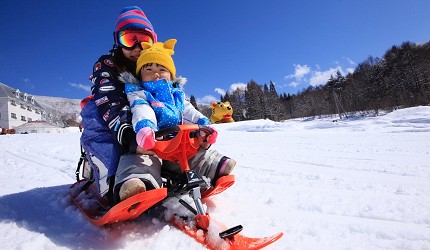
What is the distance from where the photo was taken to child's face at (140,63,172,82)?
2383mm

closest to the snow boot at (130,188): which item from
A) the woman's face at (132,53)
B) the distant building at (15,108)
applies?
the woman's face at (132,53)

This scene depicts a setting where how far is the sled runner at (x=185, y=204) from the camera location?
1462 millimetres

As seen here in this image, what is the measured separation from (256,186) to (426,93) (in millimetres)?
31776

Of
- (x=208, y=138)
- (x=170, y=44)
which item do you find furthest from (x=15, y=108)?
(x=208, y=138)

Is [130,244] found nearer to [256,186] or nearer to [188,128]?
[188,128]

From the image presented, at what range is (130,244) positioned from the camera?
4.97 feet

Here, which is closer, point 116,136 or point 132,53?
point 116,136

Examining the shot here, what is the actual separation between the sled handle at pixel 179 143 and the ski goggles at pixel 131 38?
1.48 m

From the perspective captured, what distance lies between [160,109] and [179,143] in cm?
53

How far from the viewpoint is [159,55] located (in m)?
2.39

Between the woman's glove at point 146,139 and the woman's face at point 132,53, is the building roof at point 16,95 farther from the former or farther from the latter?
the woman's glove at point 146,139

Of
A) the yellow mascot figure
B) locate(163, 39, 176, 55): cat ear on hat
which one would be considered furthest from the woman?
the yellow mascot figure

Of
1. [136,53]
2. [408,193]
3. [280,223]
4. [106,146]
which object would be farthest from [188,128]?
[408,193]

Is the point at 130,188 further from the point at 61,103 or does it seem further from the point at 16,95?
the point at 61,103
